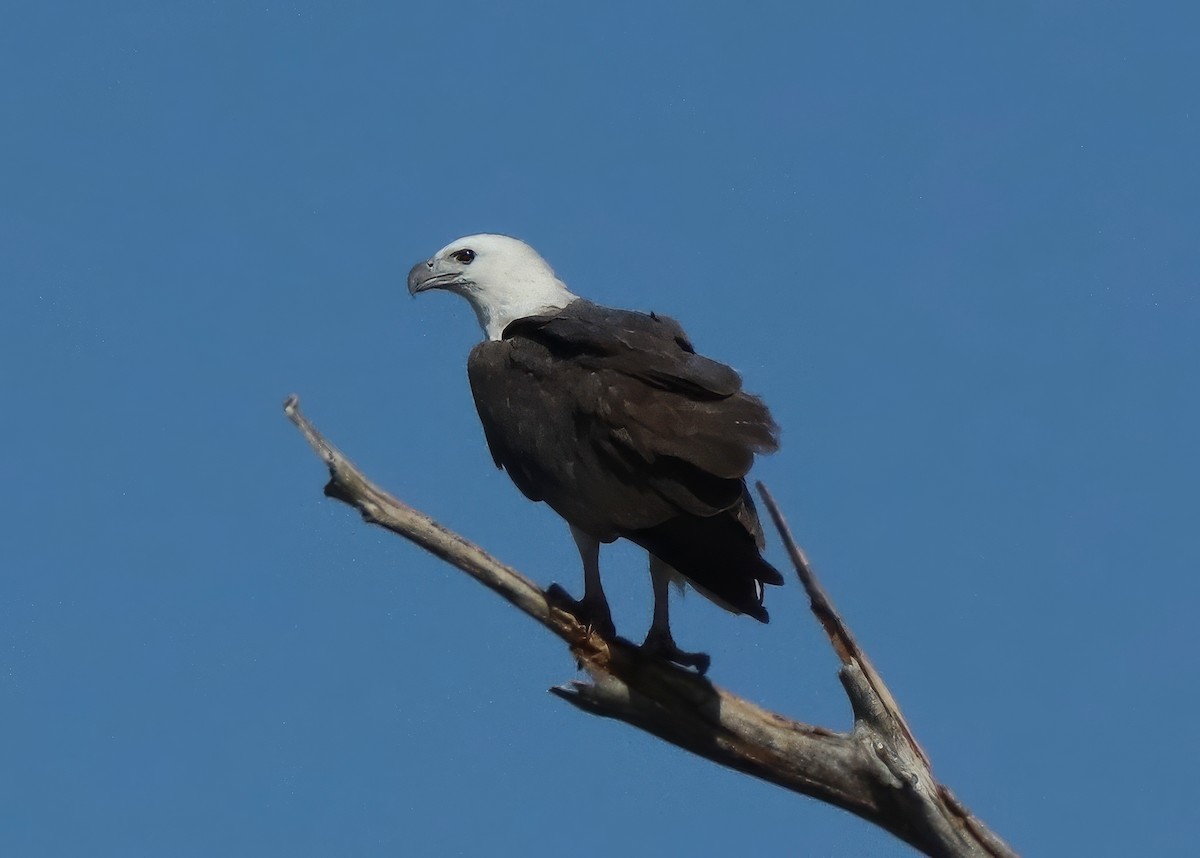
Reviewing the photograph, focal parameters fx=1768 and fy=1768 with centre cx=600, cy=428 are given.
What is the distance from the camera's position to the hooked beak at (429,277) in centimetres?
1098

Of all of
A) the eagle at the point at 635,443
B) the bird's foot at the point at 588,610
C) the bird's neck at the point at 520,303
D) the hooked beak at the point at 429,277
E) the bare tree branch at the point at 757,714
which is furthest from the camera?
the hooked beak at the point at 429,277

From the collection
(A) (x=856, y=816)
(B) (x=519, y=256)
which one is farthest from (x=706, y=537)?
(B) (x=519, y=256)

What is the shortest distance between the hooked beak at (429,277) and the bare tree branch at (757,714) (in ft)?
8.82

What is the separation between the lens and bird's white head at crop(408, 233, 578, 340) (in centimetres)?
1061

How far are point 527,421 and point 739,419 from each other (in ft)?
4.05

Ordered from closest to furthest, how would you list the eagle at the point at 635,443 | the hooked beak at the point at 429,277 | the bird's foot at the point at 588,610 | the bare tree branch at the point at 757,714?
1. the bare tree branch at the point at 757,714
2. the eagle at the point at 635,443
3. the bird's foot at the point at 588,610
4. the hooked beak at the point at 429,277

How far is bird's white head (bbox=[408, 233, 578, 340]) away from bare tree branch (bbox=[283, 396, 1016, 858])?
7.54ft

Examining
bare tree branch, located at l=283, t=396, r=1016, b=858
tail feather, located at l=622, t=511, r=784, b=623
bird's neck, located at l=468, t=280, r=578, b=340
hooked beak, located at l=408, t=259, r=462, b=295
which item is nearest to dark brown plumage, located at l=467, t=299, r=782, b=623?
tail feather, located at l=622, t=511, r=784, b=623

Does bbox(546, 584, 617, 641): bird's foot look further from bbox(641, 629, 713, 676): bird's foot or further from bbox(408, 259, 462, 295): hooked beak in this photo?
bbox(408, 259, 462, 295): hooked beak

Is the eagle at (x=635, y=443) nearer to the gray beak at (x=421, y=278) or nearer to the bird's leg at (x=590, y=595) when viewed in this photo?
the bird's leg at (x=590, y=595)

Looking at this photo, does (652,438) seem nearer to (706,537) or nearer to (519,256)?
(706,537)

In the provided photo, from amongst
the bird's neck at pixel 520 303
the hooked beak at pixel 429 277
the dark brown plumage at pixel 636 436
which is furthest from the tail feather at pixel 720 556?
the hooked beak at pixel 429 277

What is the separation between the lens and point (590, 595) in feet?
30.0

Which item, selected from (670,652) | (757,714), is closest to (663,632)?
(670,652)
